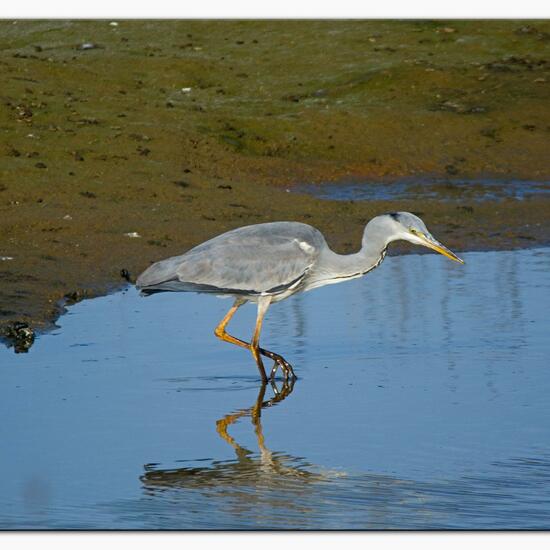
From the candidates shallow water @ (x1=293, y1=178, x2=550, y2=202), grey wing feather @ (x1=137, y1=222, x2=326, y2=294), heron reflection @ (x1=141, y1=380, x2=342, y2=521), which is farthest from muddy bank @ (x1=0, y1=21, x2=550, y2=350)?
heron reflection @ (x1=141, y1=380, x2=342, y2=521)

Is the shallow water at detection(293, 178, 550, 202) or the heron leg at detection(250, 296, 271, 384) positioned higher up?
the shallow water at detection(293, 178, 550, 202)

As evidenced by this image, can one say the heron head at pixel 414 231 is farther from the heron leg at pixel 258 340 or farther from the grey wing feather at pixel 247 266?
the heron leg at pixel 258 340

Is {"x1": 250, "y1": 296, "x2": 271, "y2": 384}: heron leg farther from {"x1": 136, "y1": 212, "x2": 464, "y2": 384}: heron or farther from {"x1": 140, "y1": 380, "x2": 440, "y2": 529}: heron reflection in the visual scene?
{"x1": 140, "y1": 380, "x2": 440, "y2": 529}: heron reflection

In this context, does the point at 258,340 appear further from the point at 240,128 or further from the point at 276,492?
the point at 240,128

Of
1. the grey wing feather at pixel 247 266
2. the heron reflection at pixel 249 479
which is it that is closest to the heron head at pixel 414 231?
the grey wing feather at pixel 247 266

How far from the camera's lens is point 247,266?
8117 millimetres

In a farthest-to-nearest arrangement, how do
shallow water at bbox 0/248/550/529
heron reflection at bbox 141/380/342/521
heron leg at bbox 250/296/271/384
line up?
heron leg at bbox 250/296/271/384 < heron reflection at bbox 141/380/342/521 < shallow water at bbox 0/248/550/529

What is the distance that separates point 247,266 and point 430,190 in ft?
21.8

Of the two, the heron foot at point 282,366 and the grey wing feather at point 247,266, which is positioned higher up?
the grey wing feather at point 247,266

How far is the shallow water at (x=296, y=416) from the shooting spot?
5.60 meters

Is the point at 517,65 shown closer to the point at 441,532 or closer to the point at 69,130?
the point at 69,130

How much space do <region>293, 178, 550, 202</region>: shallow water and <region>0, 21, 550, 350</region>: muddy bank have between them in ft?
0.81

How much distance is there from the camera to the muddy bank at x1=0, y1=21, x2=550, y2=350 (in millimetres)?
12180

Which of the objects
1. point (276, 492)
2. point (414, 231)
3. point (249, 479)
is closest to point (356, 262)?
point (414, 231)
